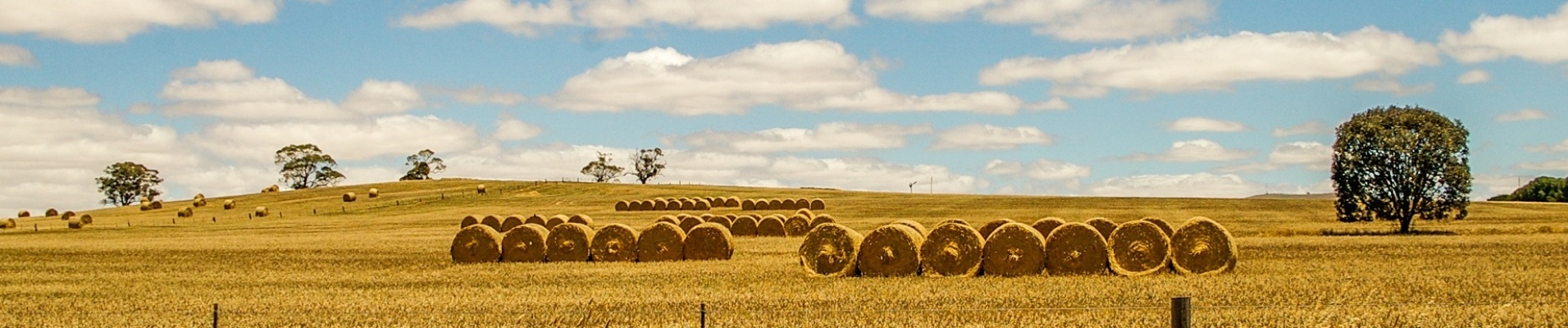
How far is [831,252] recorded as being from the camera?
25.1 m

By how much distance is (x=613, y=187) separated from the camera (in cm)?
10462

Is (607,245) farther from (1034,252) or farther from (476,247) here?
(1034,252)

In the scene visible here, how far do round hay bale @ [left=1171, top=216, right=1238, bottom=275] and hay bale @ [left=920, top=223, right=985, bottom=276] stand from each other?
353 centimetres

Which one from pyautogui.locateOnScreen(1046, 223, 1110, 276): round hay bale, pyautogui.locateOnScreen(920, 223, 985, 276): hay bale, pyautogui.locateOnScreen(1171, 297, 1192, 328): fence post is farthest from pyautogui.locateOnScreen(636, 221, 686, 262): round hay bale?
pyautogui.locateOnScreen(1171, 297, 1192, 328): fence post

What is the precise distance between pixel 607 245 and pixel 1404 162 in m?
27.4

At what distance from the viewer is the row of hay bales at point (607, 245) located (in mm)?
30812

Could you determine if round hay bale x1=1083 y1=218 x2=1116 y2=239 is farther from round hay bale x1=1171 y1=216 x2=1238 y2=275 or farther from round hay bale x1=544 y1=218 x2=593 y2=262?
round hay bale x1=544 y1=218 x2=593 y2=262

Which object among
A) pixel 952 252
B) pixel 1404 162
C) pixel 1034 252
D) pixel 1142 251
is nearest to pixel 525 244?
pixel 952 252

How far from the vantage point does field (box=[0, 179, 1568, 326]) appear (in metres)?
16.6

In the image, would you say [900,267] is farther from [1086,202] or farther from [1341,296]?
[1086,202]

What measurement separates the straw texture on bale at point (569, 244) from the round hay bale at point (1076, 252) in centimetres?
1096

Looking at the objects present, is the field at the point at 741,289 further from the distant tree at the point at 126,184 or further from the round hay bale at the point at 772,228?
the distant tree at the point at 126,184

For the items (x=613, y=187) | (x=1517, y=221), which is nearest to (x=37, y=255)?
(x=1517, y=221)

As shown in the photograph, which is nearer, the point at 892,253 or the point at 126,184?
the point at 892,253
